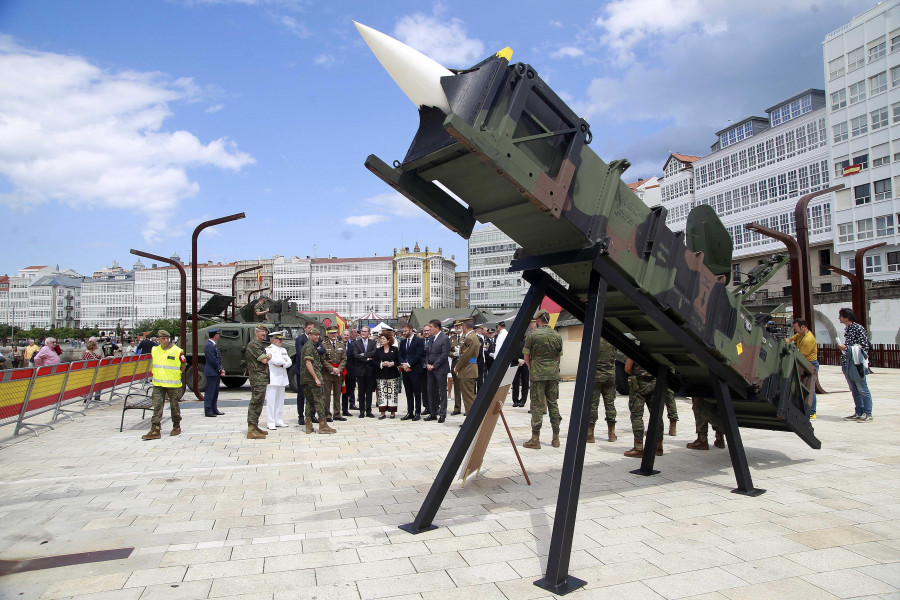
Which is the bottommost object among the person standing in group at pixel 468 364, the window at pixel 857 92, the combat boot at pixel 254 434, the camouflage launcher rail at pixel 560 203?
the combat boot at pixel 254 434

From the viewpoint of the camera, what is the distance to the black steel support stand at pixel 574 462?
3569 millimetres

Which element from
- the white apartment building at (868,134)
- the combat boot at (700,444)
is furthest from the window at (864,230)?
the combat boot at (700,444)

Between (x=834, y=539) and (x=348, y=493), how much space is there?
166 inches

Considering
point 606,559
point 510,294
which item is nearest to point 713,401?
point 606,559

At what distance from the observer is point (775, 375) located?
658 centimetres

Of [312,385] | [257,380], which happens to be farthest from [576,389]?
[257,380]

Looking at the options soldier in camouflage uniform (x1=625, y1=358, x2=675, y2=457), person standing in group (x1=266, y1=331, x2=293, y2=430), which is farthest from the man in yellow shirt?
person standing in group (x1=266, y1=331, x2=293, y2=430)

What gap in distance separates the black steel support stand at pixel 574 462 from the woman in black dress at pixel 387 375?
7974 millimetres

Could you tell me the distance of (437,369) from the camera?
445 inches

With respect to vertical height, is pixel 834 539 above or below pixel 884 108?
below

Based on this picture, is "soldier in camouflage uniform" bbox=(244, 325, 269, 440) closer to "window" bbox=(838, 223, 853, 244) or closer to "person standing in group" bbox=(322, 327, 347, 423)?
"person standing in group" bbox=(322, 327, 347, 423)

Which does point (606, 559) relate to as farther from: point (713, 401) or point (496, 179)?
point (713, 401)

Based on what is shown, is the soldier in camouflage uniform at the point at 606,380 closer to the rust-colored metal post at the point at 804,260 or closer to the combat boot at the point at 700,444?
the combat boot at the point at 700,444

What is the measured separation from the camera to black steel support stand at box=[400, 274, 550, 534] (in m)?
4.62
